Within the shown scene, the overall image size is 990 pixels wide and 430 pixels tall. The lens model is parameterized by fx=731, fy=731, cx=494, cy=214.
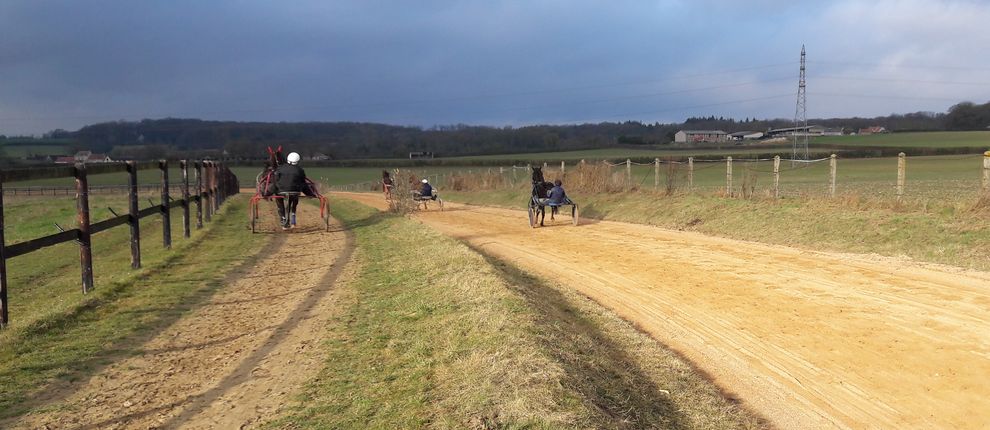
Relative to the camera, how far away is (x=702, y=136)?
238 ft

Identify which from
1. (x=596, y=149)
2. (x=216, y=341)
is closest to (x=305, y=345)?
(x=216, y=341)

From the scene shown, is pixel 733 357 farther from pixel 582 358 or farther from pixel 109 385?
pixel 109 385

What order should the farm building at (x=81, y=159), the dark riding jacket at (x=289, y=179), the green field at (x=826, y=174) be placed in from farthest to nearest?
the green field at (x=826, y=174), the dark riding jacket at (x=289, y=179), the farm building at (x=81, y=159)

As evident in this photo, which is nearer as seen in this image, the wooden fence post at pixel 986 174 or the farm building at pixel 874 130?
the wooden fence post at pixel 986 174

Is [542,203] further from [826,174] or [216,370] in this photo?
[826,174]

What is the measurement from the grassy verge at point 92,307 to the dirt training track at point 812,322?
480cm

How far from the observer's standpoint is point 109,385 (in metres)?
5.18

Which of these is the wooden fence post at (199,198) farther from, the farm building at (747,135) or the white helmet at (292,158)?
the farm building at (747,135)

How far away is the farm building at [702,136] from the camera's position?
7106 cm

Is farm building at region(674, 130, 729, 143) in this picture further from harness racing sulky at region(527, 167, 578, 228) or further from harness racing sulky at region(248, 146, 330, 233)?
harness racing sulky at region(248, 146, 330, 233)

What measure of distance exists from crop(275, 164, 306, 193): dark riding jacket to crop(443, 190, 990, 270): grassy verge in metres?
8.96

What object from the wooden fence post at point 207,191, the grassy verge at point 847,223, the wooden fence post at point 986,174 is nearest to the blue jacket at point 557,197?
the grassy verge at point 847,223

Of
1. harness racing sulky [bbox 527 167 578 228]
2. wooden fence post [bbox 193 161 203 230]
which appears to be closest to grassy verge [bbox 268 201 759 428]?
harness racing sulky [bbox 527 167 578 228]

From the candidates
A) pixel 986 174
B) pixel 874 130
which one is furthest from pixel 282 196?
pixel 874 130
